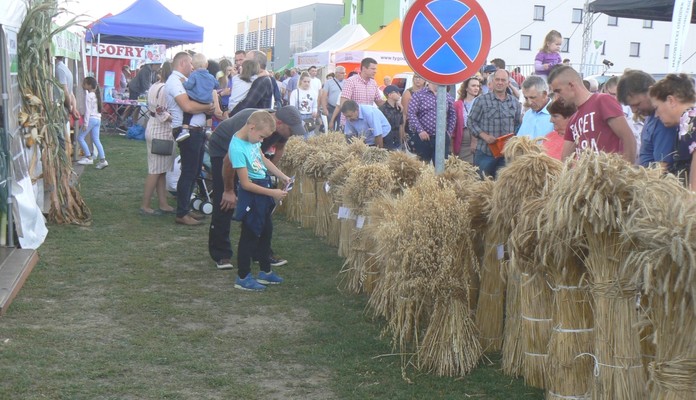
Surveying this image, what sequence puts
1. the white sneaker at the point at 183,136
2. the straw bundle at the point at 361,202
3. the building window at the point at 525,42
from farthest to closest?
the building window at the point at 525,42
the white sneaker at the point at 183,136
the straw bundle at the point at 361,202

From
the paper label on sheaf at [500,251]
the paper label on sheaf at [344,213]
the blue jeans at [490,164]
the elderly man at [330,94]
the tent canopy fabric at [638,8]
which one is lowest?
the paper label on sheaf at [344,213]

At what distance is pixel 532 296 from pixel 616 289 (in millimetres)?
741

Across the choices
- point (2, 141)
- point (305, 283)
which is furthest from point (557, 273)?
point (2, 141)

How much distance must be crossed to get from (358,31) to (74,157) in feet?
57.0

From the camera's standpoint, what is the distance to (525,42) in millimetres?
56906

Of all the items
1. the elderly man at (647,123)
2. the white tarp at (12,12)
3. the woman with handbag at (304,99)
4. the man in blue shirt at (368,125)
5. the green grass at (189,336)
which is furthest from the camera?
the woman with handbag at (304,99)

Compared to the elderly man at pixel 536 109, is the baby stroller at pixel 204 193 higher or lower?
lower

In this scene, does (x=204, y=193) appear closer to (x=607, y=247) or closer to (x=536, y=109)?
(x=536, y=109)

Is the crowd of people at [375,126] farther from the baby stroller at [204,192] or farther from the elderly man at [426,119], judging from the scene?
the baby stroller at [204,192]

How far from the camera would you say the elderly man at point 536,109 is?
7898 millimetres

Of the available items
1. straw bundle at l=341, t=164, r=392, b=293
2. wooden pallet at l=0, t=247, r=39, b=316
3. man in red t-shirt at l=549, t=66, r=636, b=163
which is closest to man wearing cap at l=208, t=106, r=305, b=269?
straw bundle at l=341, t=164, r=392, b=293

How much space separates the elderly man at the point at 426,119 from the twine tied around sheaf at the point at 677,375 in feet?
23.5

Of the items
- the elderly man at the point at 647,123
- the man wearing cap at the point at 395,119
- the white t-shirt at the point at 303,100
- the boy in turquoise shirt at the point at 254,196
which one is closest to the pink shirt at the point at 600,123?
the elderly man at the point at 647,123

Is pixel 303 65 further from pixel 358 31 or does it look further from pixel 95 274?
pixel 95 274
